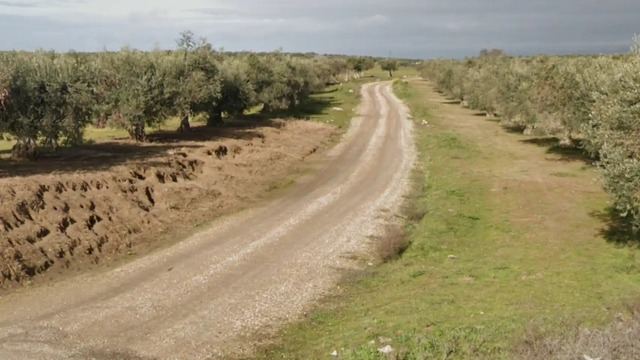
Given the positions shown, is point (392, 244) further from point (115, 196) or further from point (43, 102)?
point (43, 102)

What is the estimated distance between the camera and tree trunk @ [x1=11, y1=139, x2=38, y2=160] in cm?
3862

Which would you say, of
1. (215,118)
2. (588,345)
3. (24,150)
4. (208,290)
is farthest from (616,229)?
(215,118)

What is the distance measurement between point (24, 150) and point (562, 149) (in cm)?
4904

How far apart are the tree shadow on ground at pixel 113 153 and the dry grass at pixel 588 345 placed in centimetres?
2954

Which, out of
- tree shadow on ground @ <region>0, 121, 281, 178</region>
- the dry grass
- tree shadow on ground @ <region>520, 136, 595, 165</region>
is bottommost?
tree shadow on ground @ <region>520, 136, 595, 165</region>

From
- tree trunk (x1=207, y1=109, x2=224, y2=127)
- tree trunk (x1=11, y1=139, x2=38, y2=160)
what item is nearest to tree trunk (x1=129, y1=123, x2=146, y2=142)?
tree trunk (x1=11, y1=139, x2=38, y2=160)

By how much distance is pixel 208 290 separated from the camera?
24703mm

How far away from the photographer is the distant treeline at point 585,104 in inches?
1016

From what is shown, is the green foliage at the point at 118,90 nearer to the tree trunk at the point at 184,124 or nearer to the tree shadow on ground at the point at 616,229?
the tree trunk at the point at 184,124

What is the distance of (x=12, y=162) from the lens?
3775cm

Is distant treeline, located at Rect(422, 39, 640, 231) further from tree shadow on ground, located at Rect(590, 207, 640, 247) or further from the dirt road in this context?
the dirt road

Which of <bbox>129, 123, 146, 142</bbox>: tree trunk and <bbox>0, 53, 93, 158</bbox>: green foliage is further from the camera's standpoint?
<bbox>129, 123, 146, 142</bbox>: tree trunk

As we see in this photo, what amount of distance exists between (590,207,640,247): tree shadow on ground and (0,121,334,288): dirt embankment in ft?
73.9

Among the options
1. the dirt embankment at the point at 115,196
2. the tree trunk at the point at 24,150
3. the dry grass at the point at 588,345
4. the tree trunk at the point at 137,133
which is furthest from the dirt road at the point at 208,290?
the tree trunk at the point at 137,133
